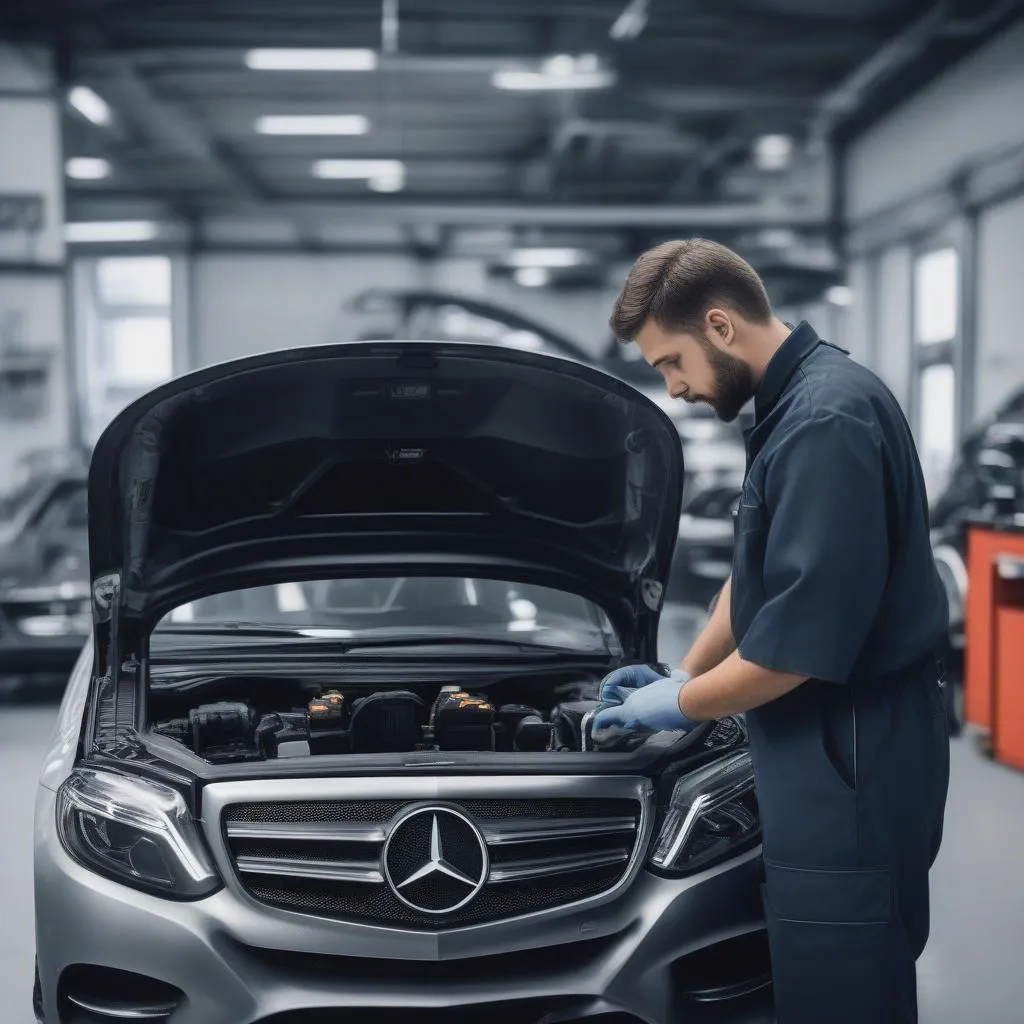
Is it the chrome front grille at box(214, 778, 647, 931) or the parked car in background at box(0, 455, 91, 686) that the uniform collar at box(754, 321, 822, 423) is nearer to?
the chrome front grille at box(214, 778, 647, 931)

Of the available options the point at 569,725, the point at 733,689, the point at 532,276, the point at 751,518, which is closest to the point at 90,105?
the point at 532,276

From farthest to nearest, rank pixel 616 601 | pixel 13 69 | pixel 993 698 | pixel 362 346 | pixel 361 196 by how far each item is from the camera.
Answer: pixel 361 196, pixel 13 69, pixel 993 698, pixel 616 601, pixel 362 346

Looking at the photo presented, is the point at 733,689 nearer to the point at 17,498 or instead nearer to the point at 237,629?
the point at 237,629

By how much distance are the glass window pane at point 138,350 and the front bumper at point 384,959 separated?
48.6 feet

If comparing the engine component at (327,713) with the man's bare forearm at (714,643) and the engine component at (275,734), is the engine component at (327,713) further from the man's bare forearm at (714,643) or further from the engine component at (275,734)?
the man's bare forearm at (714,643)

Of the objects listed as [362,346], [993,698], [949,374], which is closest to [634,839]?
[362,346]

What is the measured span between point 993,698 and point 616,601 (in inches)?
115

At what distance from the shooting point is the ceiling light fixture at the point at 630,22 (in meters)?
8.30

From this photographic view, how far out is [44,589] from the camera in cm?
559

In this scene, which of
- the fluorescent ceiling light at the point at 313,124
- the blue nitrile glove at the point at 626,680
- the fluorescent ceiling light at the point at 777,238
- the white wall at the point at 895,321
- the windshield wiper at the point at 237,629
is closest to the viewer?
the blue nitrile glove at the point at 626,680

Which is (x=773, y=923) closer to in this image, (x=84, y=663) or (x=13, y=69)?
(x=84, y=663)

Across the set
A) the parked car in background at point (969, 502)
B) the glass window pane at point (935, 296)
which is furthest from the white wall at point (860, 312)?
the parked car in background at point (969, 502)

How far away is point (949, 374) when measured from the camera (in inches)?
461

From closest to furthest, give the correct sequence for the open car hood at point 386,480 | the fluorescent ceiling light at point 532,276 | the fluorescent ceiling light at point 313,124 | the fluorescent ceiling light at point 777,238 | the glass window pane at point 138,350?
the open car hood at point 386,480 → the fluorescent ceiling light at point 313,124 → the fluorescent ceiling light at point 777,238 → the fluorescent ceiling light at point 532,276 → the glass window pane at point 138,350
